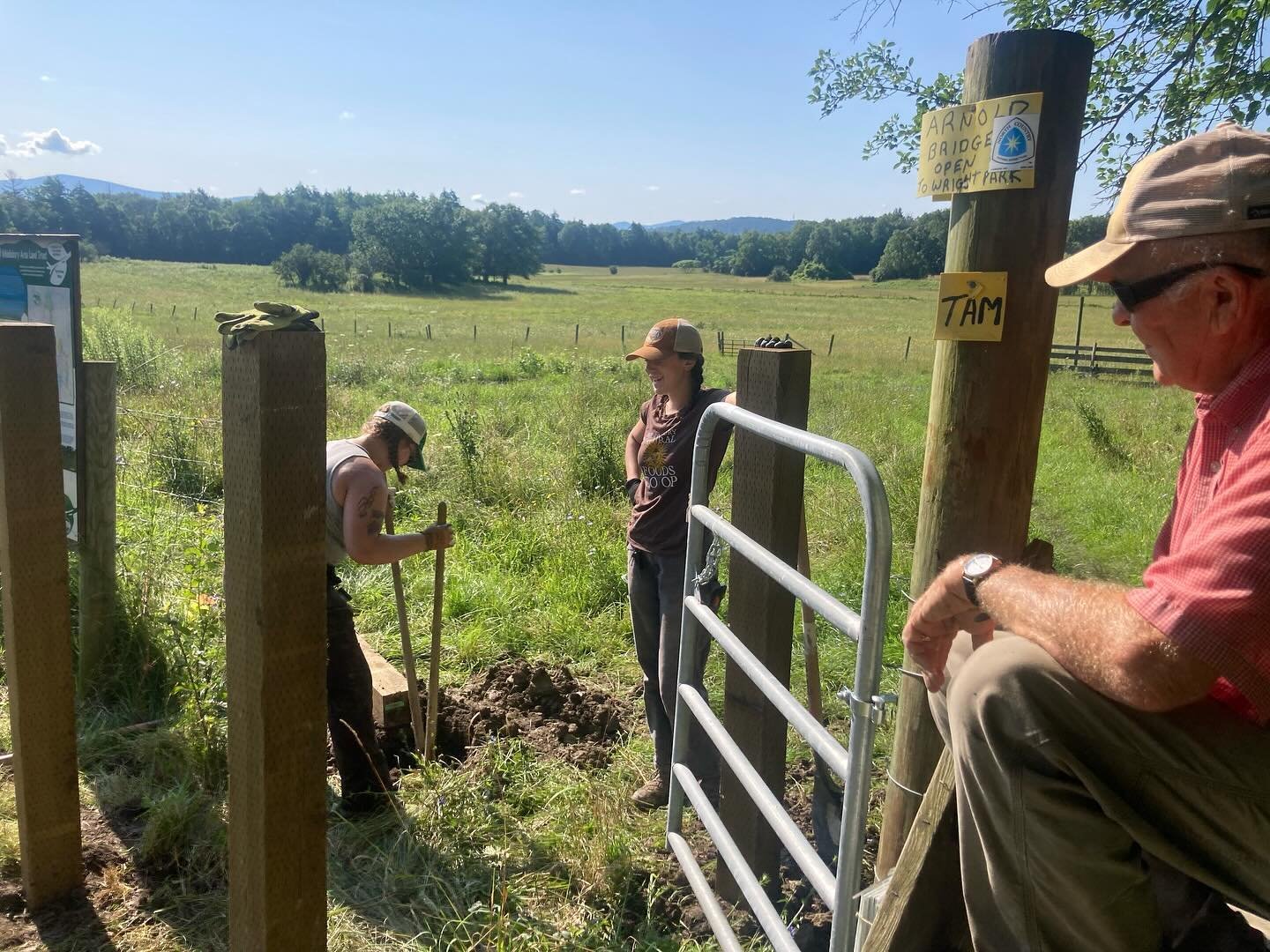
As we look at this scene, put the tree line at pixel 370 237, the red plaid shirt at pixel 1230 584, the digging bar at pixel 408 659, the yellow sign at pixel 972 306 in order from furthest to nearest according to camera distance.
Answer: the tree line at pixel 370 237 < the digging bar at pixel 408 659 < the yellow sign at pixel 972 306 < the red plaid shirt at pixel 1230 584

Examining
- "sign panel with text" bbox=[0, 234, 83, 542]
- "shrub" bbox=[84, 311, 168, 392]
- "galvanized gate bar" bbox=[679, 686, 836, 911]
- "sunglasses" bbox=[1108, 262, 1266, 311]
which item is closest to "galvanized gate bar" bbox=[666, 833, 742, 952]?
"galvanized gate bar" bbox=[679, 686, 836, 911]

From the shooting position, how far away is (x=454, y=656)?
526 cm

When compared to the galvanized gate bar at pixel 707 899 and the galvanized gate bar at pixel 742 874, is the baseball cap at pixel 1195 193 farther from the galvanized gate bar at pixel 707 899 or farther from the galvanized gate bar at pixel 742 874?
the galvanized gate bar at pixel 707 899

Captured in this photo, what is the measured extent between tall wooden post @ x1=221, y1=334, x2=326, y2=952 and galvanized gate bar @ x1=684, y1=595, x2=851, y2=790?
3.24 feet

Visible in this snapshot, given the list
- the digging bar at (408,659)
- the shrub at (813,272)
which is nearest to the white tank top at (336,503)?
the digging bar at (408,659)

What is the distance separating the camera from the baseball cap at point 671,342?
3.85m

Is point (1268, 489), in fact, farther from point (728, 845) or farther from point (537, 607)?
point (537, 607)

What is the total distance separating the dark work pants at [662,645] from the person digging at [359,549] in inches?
36.4

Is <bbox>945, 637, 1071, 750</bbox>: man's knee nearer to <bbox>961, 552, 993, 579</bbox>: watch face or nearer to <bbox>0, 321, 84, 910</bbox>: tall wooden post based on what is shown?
<bbox>961, 552, 993, 579</bbox>: watch face

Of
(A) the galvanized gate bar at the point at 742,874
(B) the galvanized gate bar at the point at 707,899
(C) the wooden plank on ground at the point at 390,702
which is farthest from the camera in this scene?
(C) the wooden plank on ground at the point at 390,702

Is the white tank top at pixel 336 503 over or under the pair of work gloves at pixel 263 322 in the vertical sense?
under

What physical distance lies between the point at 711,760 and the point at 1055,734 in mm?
2476

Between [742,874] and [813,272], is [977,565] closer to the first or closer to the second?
[742,874]

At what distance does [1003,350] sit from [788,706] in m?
0.98
